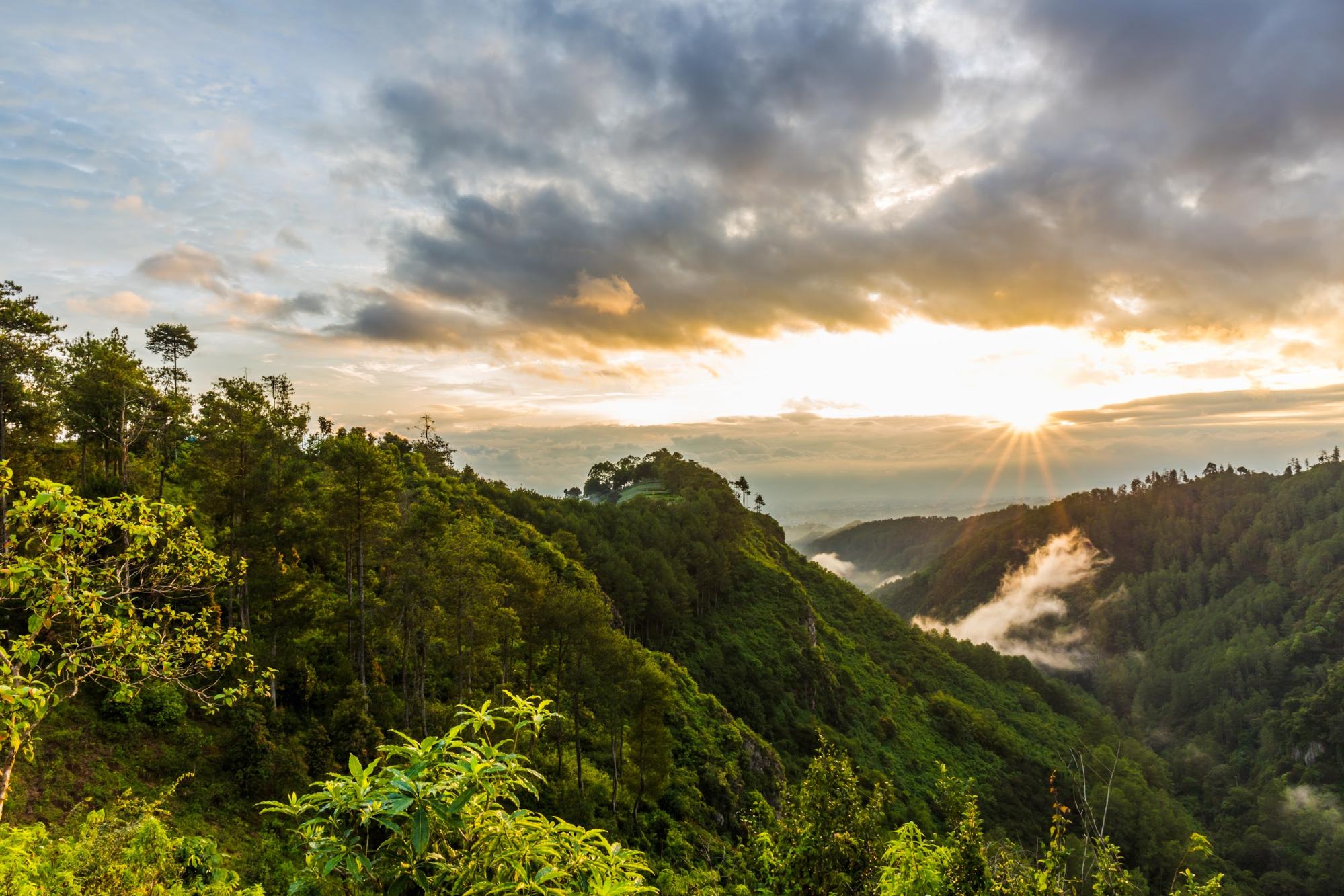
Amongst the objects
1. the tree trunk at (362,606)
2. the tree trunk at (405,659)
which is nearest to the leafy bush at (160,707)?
the tree trunk at (362,606)

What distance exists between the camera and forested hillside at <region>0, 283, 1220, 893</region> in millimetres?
6594

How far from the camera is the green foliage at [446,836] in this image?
4402 millimetres

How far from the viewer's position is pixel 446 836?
16.0 ft

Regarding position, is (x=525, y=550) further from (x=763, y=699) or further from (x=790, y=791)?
(x=790, y=791)

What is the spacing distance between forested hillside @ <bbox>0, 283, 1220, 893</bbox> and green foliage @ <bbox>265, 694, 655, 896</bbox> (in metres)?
0.03

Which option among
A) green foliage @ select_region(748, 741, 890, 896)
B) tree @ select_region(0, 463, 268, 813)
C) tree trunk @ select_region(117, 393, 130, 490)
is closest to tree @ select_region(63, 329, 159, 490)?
tree trunk @ select_region(117, 393, 130, 490)

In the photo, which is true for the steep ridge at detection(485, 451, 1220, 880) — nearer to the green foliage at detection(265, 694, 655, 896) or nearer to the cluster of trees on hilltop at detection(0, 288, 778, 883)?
the cluster of trees on hilltop at detection(0, 288, 778, 883)

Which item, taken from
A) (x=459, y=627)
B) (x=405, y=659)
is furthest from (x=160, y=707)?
(x=459, y=627)

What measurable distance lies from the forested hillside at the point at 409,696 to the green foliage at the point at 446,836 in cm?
3

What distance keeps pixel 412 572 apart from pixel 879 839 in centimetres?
2410

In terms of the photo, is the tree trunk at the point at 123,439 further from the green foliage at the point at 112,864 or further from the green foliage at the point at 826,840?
the green foliage at the point at 826,840

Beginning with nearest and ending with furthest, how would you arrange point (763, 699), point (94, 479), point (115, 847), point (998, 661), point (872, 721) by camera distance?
point (115, 847), point (94, 479), point (763, 699), point (872, 721), point (998, 661)

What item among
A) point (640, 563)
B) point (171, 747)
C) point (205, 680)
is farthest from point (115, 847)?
point (640, 563)

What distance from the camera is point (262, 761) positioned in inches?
876
